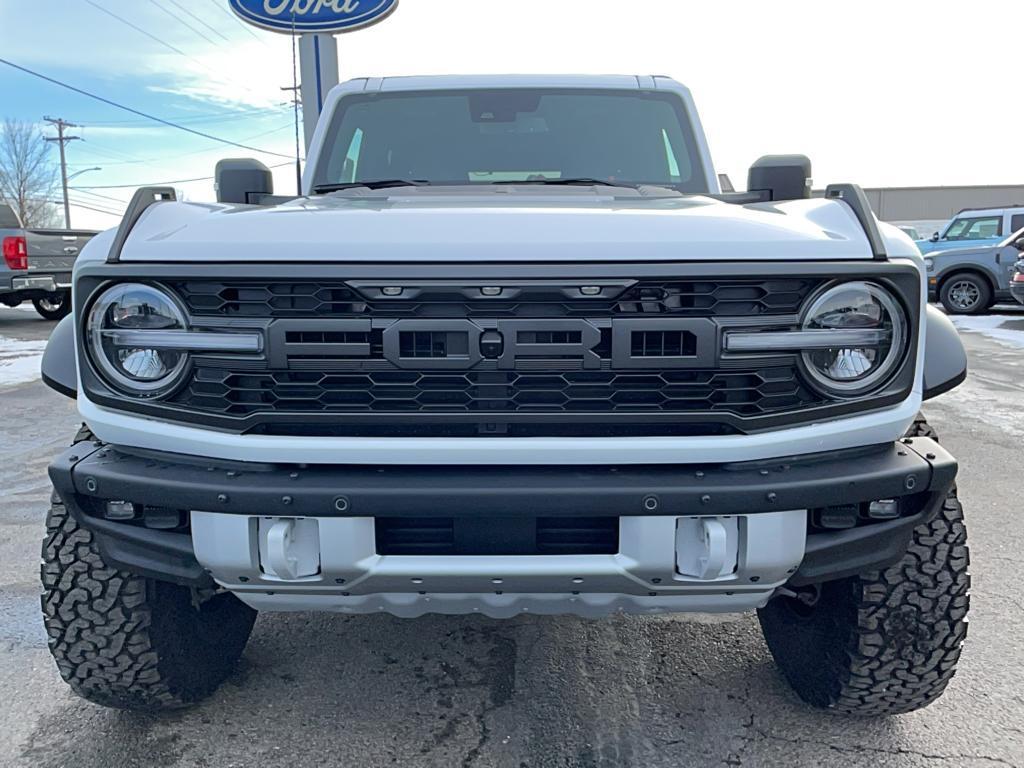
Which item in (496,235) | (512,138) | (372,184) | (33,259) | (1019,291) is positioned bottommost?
(1019,291)

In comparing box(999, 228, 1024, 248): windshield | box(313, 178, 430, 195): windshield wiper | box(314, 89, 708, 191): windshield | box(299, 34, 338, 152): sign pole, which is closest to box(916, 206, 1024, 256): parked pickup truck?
box(999, 228, 1024, 248): windshield

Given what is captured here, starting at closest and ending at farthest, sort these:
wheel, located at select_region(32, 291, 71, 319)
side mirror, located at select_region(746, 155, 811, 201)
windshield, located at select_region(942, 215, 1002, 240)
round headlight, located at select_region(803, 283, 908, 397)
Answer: round headlight, located at select_region(803, 283, 908, 397), side mirror, located at select_region(746, 155, 811, 201), wheel, located at select_region(32, 291, 71, 319), windshield, located at select_region(942, 215, 1002, 240)

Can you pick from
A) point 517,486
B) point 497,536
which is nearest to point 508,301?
point 517,486

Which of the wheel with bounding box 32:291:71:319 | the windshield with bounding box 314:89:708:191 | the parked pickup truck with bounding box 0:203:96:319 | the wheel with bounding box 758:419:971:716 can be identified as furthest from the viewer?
the wheel with bounding box 32:291:71:319

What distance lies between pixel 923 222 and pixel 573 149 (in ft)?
116

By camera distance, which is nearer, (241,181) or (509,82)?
(241,181)

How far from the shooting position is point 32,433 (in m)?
5.83

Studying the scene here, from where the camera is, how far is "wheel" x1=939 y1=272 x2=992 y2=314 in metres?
13.5

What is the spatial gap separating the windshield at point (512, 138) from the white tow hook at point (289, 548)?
177 centimetres

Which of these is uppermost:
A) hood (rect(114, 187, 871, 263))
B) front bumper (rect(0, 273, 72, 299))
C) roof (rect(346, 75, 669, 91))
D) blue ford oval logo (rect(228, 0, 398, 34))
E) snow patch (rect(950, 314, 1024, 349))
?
blue ford oval logo (rect(228, 0, 398, 34))

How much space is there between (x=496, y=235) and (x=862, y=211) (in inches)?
35.5

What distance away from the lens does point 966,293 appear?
13734 millimetres

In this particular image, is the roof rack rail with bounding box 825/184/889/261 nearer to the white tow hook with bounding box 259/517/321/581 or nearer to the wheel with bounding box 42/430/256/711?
the white tow hook with bounding box 259/517/321/581

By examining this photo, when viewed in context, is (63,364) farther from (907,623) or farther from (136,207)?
(907,623)
